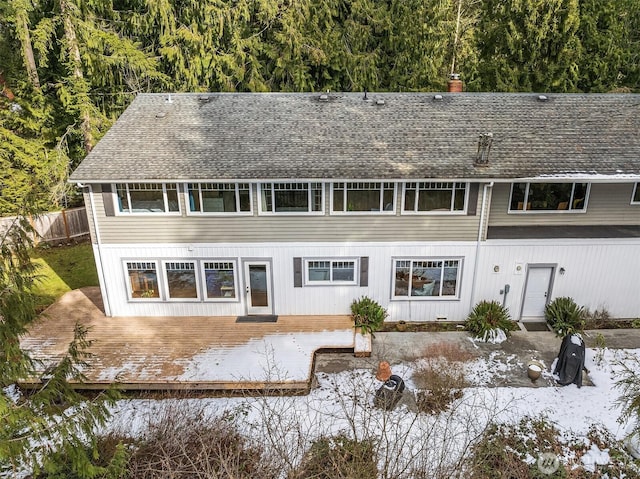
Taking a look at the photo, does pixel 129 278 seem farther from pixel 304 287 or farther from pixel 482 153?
pixel 482 153

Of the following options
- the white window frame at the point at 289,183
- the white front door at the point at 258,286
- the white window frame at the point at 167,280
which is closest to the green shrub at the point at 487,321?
the white window frame at the point at 289,183

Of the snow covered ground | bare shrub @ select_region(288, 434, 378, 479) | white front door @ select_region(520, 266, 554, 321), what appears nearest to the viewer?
bare shrub @ select_region(288, 434, 378, 479)

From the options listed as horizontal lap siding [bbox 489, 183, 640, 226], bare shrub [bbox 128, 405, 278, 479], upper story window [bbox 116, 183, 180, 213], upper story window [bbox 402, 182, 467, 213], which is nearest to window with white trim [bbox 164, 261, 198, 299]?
upper story window [bbox 116, 183, 180, 213]

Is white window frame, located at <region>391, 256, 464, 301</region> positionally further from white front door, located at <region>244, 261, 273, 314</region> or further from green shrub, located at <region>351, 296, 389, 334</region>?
white front door, located at <region>244, 261, 273, 314</region>

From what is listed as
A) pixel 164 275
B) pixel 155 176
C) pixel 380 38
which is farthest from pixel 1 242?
pixel 380 38

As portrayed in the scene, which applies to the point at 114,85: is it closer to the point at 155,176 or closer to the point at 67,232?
the point at 67,232

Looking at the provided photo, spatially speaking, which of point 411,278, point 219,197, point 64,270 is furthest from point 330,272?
point 64,270

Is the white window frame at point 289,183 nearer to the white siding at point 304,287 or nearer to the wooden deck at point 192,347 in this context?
the white siding at point 304,287

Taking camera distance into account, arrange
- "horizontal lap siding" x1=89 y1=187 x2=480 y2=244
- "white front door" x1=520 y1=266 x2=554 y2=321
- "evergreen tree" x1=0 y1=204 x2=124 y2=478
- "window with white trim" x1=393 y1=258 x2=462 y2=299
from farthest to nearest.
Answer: "white front door" x1=520 y1=266 x2=554 y2=321
"window with white trim" x1=393 y1=258 x2=462 y2=299
"horizontal lap siding" x1=89 y1=187 x2=480 y2=244
"evergreen tree" x1=0 y1=204 x2=124 y2=478
